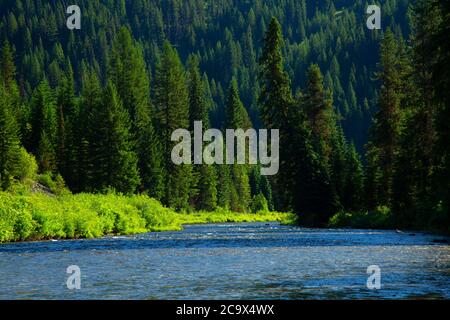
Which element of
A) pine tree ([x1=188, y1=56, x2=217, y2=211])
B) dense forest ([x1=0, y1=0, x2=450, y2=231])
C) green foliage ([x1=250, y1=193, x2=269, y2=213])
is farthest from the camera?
green foliage ([x1=250, y1=193, x2=269, y2=213])

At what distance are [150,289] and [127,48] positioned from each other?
96.2 metres

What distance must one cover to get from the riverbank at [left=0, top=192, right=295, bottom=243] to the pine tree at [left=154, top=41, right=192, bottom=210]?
30.3 m

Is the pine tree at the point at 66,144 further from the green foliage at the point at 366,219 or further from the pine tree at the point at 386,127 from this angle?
the pine tree at the point at 386,127

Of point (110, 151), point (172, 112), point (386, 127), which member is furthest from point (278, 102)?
point (172, 112)

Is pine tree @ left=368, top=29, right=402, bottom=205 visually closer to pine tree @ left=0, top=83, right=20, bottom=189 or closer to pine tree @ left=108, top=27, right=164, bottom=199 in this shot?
pine tree @ left=108, top=27, right=164, bottom=199

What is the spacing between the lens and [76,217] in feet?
161

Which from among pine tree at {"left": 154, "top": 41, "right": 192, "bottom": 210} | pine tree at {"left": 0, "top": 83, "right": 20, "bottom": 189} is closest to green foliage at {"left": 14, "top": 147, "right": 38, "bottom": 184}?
pine tree at {"left": 0, "top": 83, "right": 20, "bottom": 189}

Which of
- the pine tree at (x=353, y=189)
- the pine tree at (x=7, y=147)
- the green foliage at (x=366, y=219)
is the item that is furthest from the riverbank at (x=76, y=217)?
the pine tree at (x=353, y=189)

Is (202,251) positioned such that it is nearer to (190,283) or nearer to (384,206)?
(190,283)

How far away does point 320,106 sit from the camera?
81688 millimetres

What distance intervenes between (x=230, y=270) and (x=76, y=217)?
25976mm

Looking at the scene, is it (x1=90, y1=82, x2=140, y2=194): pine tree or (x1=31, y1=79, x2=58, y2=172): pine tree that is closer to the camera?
(x1=31, y1=79, x2=58, y2=172): pine tree

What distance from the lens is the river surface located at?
19.1 metres
